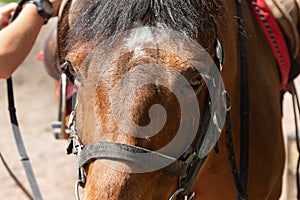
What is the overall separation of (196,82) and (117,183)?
36 cm

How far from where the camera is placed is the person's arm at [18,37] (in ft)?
8.14

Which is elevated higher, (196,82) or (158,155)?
(196,82)

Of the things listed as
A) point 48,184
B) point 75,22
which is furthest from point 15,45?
point 48,184

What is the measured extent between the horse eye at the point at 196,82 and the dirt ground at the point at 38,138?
2.45 m

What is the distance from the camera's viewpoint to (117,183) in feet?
5.72

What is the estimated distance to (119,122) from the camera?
178 cm

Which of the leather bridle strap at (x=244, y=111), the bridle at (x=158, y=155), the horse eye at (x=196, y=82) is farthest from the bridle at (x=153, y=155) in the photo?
the leather bridle strap at (x=244, y=111)

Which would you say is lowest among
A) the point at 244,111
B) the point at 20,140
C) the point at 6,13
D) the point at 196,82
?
the point at 20,140

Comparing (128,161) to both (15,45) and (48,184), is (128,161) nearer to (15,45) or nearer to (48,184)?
(15,45)

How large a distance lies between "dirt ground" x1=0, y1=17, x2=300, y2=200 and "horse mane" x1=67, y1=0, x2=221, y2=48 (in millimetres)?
2543

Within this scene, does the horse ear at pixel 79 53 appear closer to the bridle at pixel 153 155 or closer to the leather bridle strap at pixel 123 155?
the bridle at pixel 153 155

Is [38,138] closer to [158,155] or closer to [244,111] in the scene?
[244,111]

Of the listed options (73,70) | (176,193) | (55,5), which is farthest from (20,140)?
(176,193)

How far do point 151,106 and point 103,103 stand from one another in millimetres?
119
